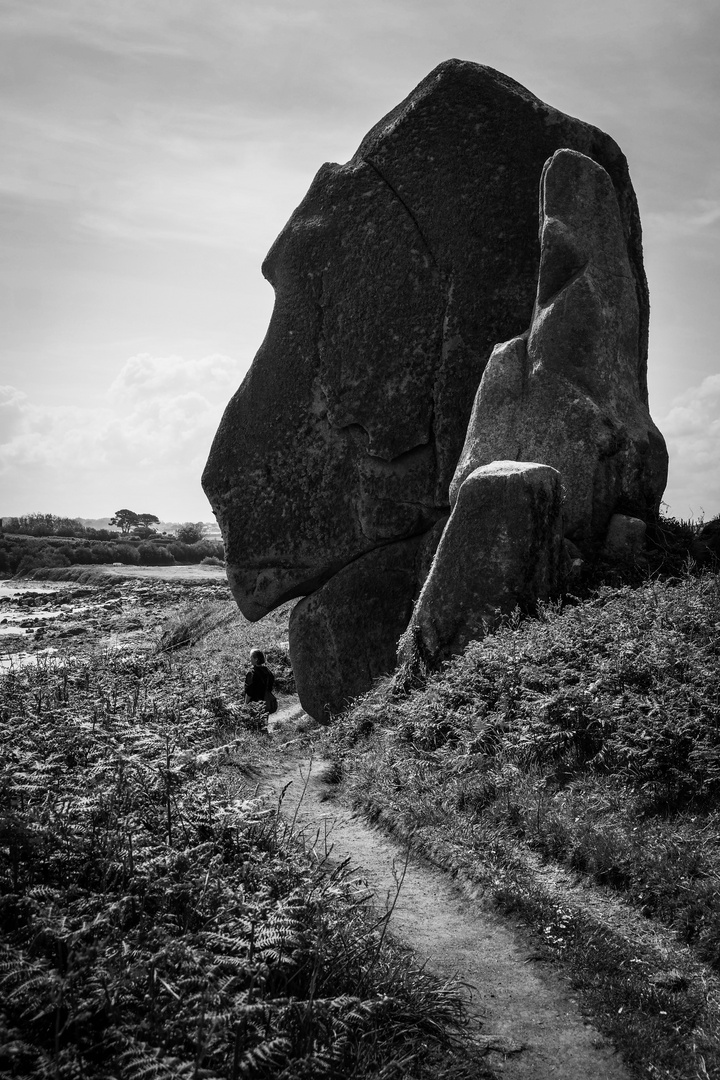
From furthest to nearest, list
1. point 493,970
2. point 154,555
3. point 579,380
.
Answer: point 154,555, point 579,380, point 493,970

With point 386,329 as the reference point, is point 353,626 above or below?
below

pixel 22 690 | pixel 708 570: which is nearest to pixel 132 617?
pixel 22 690

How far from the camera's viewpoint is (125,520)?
306 feet

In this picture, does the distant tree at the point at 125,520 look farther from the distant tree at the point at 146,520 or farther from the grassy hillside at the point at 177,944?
the grassy hillside at the point at 177,944


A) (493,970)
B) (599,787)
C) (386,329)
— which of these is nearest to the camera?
(493,970)

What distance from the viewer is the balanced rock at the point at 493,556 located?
10.5 metres

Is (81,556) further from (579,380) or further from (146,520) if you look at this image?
(579,380)

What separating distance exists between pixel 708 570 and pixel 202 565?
6223 cm

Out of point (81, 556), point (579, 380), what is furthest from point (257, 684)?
point (81, 556)

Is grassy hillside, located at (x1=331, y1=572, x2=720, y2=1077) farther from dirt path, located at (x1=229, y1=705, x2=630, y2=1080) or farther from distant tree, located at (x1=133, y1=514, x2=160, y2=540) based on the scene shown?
distant tree, located at (x1=133, y1=514, x2=160, y2=540)

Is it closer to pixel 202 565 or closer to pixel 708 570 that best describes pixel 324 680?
pixel 708 570

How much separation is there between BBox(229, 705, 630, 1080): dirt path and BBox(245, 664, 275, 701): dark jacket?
710cm

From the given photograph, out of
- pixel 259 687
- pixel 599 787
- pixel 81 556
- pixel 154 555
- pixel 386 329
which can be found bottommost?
pixel 259 687

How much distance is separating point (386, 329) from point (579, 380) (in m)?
3.79
